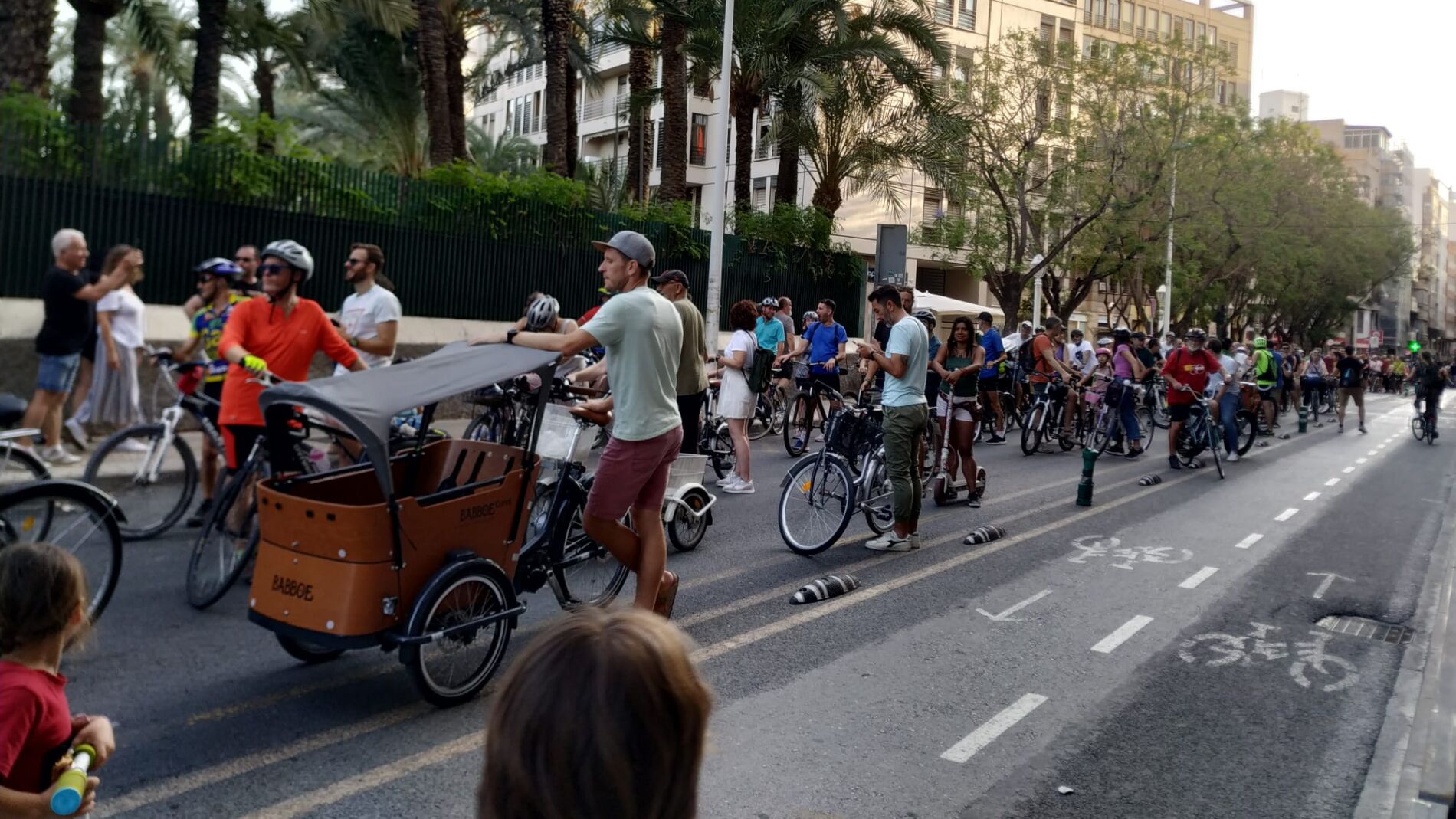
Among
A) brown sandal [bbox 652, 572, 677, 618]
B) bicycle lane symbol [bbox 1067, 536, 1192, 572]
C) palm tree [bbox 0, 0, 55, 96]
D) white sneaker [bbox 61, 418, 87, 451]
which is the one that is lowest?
bicycle lane symbol [bbox 1067, 536, 1192, 572]

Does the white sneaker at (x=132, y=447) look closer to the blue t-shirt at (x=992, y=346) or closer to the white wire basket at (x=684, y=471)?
the white wire basket at (x=684, y=471)

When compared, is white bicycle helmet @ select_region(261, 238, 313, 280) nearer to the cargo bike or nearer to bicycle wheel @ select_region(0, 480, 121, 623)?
the cargo bike

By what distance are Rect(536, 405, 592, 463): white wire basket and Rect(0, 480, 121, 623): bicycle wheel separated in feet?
6.74

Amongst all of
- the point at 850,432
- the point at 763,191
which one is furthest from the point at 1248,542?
the point at 763,191

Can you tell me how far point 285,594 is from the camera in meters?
4.71

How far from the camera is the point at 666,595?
6062mm

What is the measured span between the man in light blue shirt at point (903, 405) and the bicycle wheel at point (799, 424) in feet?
18.8

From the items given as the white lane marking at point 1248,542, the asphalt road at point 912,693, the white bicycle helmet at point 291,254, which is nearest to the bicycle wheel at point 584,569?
the asphalt road at point 912,693

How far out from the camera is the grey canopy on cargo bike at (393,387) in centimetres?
452

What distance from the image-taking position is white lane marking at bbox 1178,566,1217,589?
8.28m

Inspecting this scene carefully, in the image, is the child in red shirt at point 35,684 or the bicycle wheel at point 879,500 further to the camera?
the bicycle wheel at point 879,500

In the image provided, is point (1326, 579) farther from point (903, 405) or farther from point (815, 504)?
point (815, 504)

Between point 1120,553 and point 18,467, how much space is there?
24.8 ft

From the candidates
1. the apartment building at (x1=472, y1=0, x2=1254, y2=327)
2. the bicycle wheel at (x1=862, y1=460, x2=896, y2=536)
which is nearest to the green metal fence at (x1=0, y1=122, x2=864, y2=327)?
the bicycle wheel at (x1=862, y1=460, x2=896, y2=536)
